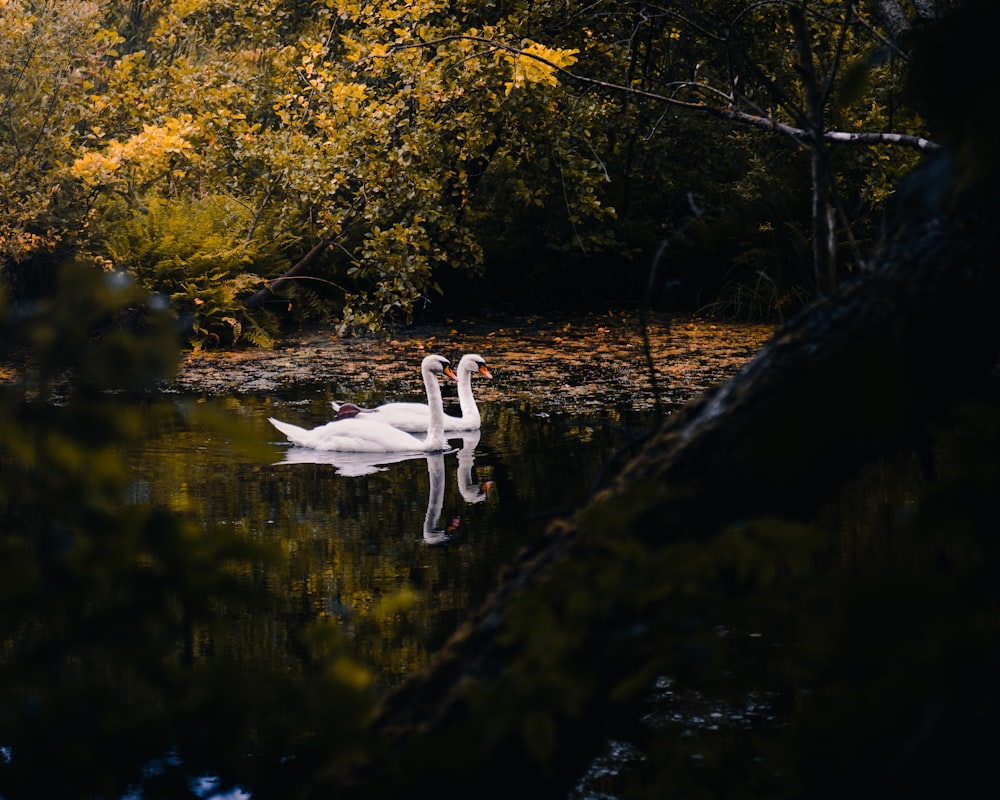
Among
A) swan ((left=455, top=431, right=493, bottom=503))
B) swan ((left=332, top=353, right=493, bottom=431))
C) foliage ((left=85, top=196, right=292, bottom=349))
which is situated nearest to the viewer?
swan ((left=455, top=431, right=493, bottom=503))

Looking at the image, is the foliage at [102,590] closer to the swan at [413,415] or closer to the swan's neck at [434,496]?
the swan's neck at [434,496]

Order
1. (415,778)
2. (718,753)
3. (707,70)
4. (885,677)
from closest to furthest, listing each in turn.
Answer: (885,677) < (415,778) < (718,753) < (707,70)

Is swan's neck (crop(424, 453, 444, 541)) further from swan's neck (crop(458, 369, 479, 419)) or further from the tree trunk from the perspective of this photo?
the tree trunk

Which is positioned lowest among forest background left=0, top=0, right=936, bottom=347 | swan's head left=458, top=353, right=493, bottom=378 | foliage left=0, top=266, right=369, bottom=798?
swan's head left=458, top=353, right=493, bottom=378

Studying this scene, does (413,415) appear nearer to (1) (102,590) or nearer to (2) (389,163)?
(2) (389,163)

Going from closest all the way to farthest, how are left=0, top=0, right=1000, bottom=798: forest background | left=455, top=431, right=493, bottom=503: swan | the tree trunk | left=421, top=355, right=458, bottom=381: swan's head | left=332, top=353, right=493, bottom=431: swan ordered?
left=0, top=0, right=1000, bottom=798: forest background
the tree trunk
left=455, top=431, right=493, bottom=503: swan
left=332, top=353, right=493, bottom=431: swan
left=421, top=355, right=458, bottom=381: swan's head

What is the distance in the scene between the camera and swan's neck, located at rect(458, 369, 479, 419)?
9.27m

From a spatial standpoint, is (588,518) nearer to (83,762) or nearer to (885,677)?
(885,677)

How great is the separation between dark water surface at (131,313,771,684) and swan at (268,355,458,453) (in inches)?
3.7

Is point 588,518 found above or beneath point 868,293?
beneath

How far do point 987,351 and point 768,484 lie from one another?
40 cm

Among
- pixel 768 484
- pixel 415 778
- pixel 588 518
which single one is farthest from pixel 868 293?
pixel 415 778

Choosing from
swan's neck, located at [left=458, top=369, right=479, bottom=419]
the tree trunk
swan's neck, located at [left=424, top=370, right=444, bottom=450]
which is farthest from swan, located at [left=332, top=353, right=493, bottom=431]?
the tree trunk

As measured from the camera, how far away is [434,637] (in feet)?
15.1
